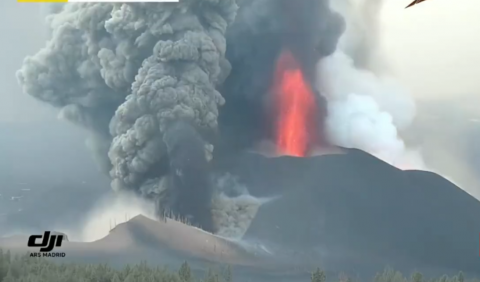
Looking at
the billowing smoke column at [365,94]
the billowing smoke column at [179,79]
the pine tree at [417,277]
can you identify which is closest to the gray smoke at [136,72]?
the billowing smoke column at [179,79]

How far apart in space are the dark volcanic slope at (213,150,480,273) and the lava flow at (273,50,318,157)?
4.9 inches

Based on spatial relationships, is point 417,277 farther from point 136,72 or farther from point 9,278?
point 9,278

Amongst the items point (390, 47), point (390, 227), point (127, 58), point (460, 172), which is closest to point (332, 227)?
point (390, 227)

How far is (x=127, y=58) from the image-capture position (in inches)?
169

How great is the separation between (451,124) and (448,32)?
24.6 inches

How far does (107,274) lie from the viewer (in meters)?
4.19

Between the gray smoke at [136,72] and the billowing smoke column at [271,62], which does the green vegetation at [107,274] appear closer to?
the gray smoke at [136,72]

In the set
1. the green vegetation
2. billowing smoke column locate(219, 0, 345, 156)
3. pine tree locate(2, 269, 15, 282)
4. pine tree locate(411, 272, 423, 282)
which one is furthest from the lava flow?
pine tree locate(2, 269, 15, 282)

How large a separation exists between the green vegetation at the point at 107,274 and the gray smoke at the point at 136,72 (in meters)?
0.56

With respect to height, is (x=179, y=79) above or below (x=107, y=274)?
above

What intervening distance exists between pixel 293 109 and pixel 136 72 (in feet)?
3.65

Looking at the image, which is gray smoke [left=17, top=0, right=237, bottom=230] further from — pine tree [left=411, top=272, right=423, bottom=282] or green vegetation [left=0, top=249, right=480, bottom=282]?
pine tree [left=411, top=272, right=423, bottom=282]

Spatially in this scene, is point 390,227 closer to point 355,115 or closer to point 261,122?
point 355,115

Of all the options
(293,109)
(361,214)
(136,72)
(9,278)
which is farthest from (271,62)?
(9,278)
